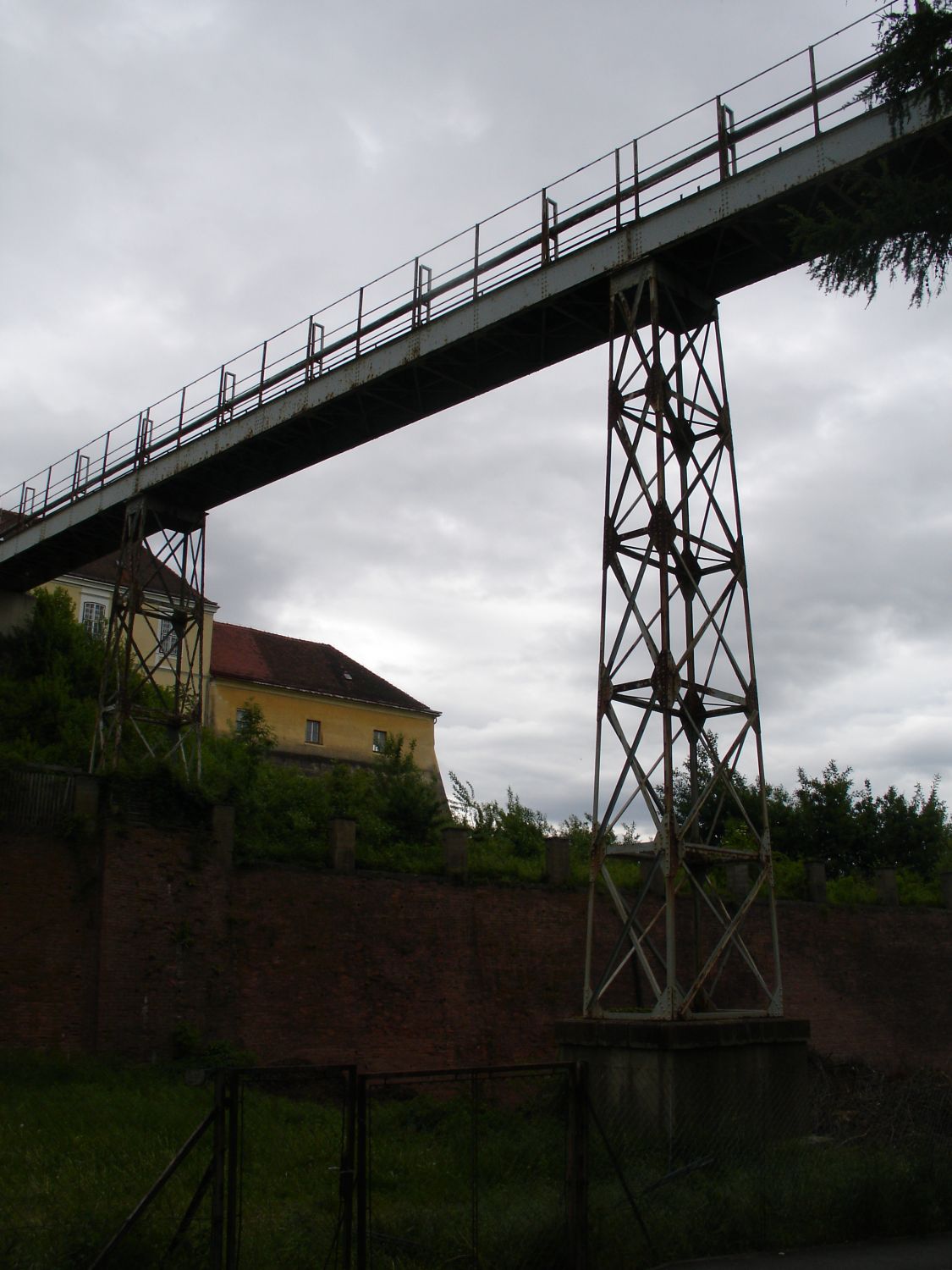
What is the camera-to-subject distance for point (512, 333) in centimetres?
1549

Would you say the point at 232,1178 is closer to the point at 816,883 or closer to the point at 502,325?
the point at 502,325

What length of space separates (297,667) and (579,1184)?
32725 mm

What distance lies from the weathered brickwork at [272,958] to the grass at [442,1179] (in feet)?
4.56

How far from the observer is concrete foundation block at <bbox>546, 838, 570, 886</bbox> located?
20.7 meters

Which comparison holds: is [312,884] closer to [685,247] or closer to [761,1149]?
[761,1149]

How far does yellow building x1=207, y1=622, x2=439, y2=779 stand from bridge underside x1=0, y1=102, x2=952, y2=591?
1386 cm

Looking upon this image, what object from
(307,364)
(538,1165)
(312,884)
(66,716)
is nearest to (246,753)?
(66,716)

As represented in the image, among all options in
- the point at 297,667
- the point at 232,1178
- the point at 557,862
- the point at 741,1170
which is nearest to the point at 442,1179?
the point at 741,1170

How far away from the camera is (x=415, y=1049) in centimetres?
1783

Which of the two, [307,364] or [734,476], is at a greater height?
[307,364]

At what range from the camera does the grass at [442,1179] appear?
6.98m

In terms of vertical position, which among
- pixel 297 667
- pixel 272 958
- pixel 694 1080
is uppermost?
pixel 297 667

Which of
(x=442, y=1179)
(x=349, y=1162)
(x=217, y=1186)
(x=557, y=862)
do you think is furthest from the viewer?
(x=557, y=862)

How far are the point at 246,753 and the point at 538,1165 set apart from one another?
60.1 feet
